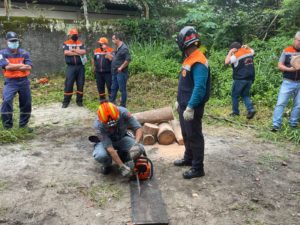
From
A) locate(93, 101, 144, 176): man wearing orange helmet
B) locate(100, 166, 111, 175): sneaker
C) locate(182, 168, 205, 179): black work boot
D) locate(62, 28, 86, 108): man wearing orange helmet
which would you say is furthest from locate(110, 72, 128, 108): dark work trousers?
locate(182, 168, 205, 179): black work boot

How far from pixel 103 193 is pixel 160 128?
222 centimetres

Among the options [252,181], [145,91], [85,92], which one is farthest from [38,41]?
[252,181]

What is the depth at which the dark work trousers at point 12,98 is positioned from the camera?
21.9ft

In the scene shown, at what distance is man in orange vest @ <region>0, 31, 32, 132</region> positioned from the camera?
257 inches

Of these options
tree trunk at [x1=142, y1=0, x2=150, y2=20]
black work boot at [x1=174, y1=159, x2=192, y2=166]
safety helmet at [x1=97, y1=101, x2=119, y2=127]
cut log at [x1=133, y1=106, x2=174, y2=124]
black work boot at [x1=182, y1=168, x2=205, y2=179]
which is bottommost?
black work boot at [x1=174, y1=159, x2=192, y2=166]

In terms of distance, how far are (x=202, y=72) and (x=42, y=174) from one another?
2708 mm

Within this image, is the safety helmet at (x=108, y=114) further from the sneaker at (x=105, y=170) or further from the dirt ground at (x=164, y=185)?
the dirt ground at (x=164, y=185)

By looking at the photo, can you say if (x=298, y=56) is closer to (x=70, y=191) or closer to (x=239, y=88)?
(x=239, y=88)

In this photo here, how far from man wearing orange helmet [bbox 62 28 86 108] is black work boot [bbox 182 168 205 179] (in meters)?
4.94

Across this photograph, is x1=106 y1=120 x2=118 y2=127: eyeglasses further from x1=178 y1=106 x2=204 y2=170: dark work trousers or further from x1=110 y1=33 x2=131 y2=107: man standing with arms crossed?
x1=110 y1=33 x2=131 y2=107: man standing with arms crossed

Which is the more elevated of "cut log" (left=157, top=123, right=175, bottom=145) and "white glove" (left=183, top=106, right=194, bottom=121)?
"white glove" (left=183, top=106, right=194, bottom=121)

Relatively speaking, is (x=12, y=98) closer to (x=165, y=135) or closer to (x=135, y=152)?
(x=165, y=135)

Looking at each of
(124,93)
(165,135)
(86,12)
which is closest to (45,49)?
(86,12)

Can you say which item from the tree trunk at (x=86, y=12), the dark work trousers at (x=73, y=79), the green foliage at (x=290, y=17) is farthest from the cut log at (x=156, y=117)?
the tree trunk at (x=86, y=12)
